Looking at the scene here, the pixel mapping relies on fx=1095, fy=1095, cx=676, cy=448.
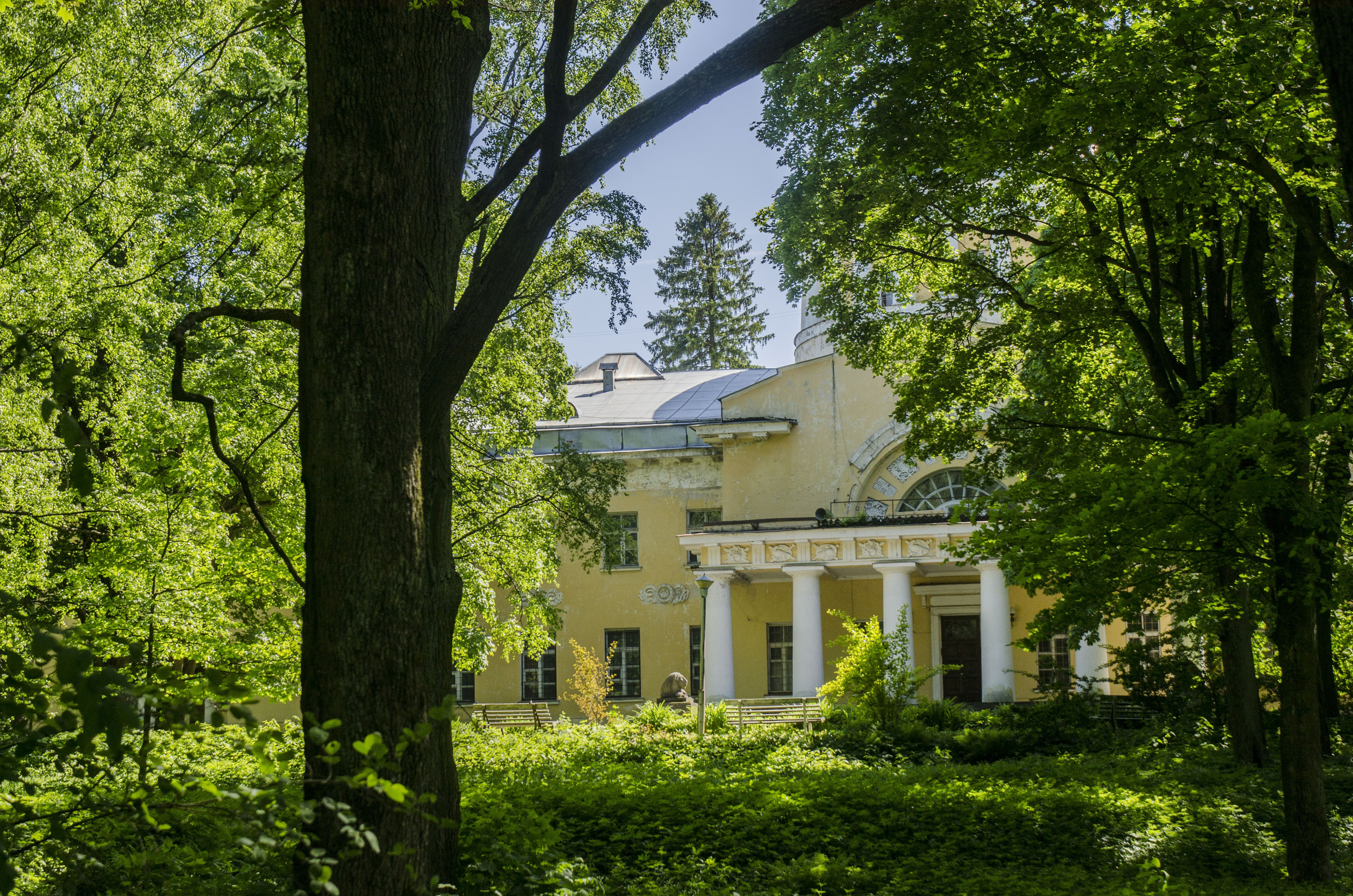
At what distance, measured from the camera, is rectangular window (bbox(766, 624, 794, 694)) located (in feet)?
98.2

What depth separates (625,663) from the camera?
31234mm

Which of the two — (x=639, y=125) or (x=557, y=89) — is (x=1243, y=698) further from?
(x=557, y=89)

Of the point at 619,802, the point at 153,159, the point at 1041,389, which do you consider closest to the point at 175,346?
the point at 619,802

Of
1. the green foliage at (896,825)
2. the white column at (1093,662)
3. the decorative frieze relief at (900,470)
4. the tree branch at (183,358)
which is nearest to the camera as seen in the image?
the tree branch at (183,358)

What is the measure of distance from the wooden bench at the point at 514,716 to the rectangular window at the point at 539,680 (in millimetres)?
4684

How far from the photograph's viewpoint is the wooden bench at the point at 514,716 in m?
23.8

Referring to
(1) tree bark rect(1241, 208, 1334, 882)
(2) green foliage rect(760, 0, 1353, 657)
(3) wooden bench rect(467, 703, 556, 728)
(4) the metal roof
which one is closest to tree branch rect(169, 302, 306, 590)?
(2) green foliage rect(760, 0, 1353, 657)

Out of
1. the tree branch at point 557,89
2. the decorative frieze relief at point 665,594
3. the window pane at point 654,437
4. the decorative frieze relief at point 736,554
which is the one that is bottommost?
the decorative frieze relief at point 665,594

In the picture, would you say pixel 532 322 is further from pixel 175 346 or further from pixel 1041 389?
pixel 175 346

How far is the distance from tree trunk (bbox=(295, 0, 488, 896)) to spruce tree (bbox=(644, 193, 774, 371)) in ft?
155

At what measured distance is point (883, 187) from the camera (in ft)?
38.4

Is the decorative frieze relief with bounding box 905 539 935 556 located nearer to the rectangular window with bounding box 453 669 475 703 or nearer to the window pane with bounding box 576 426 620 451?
the window pane with bounding box 576 426 620 451

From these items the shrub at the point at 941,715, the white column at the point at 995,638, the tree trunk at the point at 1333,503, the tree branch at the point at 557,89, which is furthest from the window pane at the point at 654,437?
the tree branch at the point at 557,89

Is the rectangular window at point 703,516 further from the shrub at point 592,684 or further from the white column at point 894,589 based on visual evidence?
the white column at point 894,589
